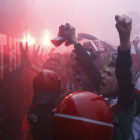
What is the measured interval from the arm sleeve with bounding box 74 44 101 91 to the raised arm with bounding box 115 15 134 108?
73 cm

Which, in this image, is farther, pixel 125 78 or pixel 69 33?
pixel 69 33

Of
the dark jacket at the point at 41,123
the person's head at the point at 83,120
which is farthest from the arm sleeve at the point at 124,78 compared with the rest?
the dark jacket at the point at 41,123

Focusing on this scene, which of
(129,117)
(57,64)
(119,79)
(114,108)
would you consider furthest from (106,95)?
(57,64)

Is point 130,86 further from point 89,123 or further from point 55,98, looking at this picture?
point 55,98

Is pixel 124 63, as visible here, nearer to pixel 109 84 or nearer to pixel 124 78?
pixel 124 78

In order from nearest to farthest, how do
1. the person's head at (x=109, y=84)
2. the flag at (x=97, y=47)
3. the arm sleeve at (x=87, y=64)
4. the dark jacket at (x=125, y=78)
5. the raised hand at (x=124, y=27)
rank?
the raised hand at (x=124, y=27)
the dark jacket at (x=125, y=78)
the person's head at (x=109, y=84)
the arm sleeve at (x=87, y=64)
the flag at (x=97, y=47)

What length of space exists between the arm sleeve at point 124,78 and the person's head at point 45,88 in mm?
1037

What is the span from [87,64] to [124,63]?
2.62 ft

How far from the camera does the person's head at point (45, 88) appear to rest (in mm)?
1685

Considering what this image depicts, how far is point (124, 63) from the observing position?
0.97 meters

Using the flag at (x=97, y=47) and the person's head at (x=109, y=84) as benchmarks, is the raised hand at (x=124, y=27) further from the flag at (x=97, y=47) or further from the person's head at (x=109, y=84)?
the flag at (x=97, y=47)

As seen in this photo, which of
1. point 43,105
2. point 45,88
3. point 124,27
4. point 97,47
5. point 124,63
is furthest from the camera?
point 97,47

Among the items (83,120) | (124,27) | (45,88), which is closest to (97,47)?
(45,88)

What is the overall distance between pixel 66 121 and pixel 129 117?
63cm
